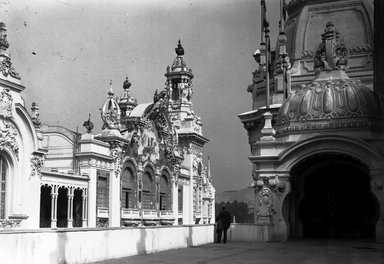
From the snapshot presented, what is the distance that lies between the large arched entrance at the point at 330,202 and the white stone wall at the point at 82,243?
8.27 meters

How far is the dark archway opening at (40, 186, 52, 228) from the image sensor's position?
34.8 meters

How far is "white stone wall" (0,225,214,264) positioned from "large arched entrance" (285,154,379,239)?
8270 millimetres

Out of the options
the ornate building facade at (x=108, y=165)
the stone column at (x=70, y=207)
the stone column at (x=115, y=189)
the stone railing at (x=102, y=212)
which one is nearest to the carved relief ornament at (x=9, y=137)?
the ornate building facade at (x=108, y=165)

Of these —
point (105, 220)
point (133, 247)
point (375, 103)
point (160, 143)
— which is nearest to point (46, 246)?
point (133, 247)

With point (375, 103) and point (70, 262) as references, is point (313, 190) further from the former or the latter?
point (70, 262)

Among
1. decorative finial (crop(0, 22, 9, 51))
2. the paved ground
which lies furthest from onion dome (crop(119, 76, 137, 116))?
the paved ground

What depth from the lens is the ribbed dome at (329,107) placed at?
87.2 ft

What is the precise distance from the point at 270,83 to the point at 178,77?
17394 millimetres

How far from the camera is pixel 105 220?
39.2 m

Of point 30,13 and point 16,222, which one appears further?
point 16,222

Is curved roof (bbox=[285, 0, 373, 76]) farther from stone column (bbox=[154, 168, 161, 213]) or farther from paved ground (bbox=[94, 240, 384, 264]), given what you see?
paved ground (bbox=[94, 240, 384, 264])

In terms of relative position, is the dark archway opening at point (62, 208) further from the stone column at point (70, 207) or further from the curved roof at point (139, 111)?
the curved roof at point (139, 111)

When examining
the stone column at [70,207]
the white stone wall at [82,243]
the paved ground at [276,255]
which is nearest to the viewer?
the white stone wall at [82,243]

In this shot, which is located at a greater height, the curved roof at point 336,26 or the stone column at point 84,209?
the curved roof at point 336,26
